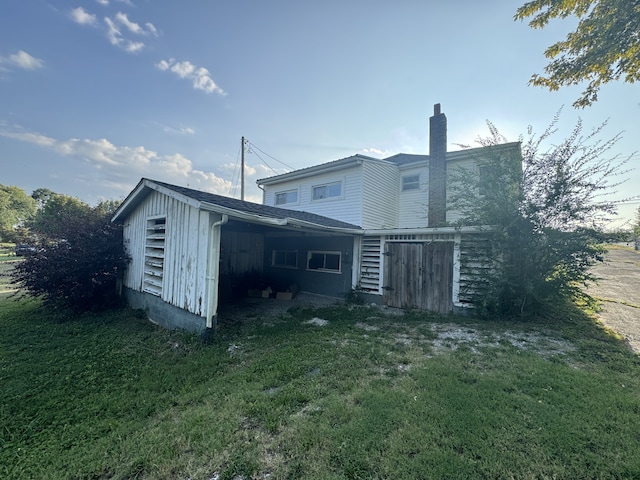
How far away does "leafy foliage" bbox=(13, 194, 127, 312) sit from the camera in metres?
7.63

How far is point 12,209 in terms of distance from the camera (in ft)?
166

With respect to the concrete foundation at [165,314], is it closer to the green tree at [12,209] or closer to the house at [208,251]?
the house at [208,251]

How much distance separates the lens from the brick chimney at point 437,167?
9727 mm

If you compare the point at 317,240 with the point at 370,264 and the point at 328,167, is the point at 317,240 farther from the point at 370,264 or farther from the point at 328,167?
the point at 328,167

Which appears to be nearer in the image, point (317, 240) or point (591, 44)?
point (591, 44)

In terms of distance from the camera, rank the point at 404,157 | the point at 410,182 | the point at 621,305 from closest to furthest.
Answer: the point at 621,305, the point at 410,182, the point at 404,157

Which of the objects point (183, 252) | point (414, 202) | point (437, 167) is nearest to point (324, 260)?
point (414, 202)

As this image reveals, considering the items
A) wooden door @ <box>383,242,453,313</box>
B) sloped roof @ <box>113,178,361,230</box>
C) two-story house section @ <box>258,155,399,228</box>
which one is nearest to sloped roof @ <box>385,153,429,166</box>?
two-story house section @ <box>258,155,399,228</box>

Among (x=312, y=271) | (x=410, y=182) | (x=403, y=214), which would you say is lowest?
(x=312, y=271)

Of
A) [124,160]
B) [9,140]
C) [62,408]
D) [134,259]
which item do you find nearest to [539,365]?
[62,408]

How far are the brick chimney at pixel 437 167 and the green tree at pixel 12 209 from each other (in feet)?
186

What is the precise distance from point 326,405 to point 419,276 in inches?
222

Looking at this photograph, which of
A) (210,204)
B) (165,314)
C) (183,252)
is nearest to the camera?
(210,204)

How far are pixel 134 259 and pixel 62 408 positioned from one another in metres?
5.71
